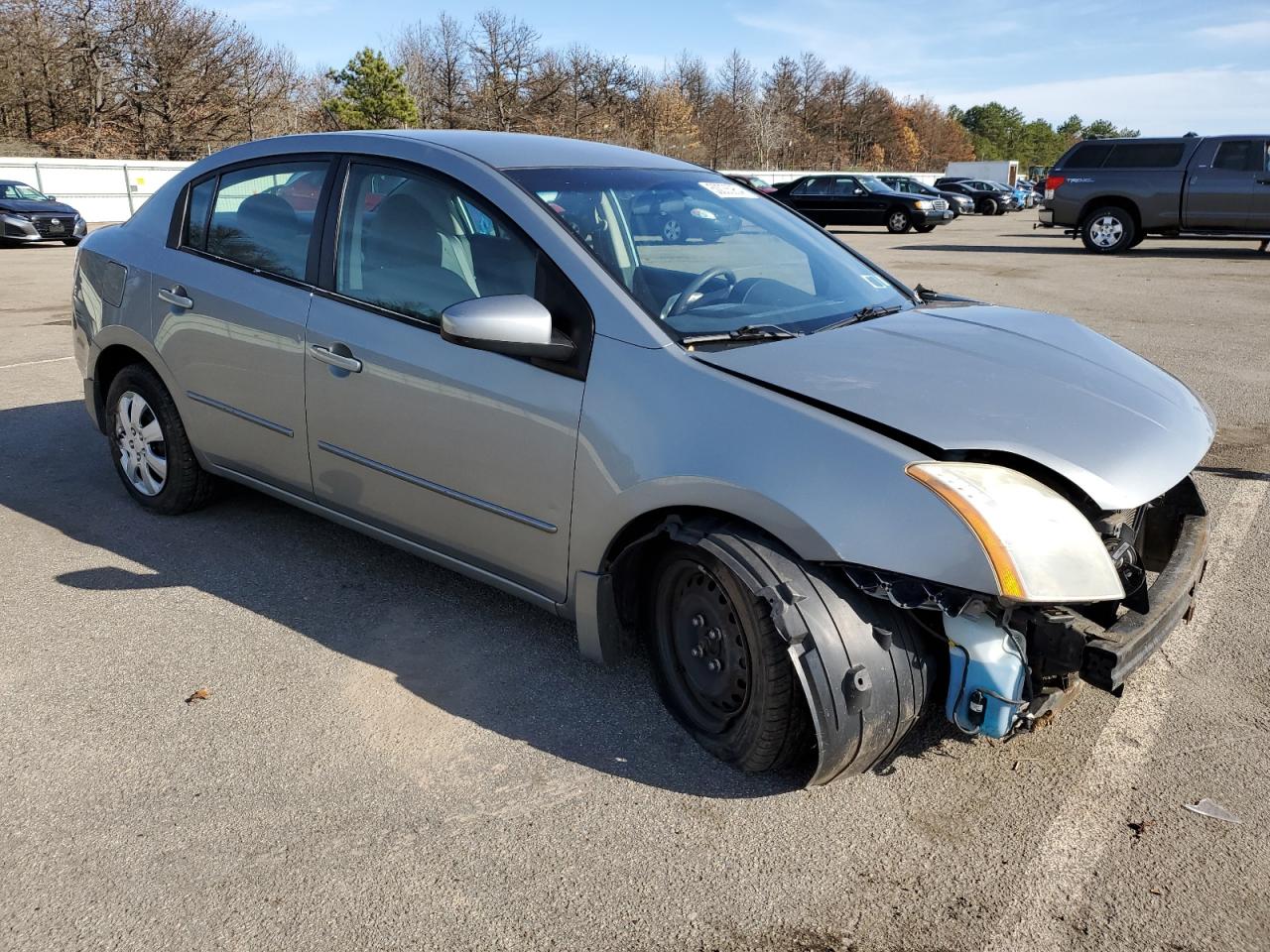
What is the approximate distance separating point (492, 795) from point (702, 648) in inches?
27.1

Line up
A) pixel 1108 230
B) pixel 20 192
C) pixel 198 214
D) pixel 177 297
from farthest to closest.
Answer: pixel 20 192 < pixel 1108 230 < pixel 198 214 < pixel 177 297

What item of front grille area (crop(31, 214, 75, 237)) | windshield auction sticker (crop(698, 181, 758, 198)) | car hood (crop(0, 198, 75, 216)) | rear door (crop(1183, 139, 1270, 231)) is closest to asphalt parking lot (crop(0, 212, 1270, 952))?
windshield auction sticker (crop(698, 181, 758, 198))

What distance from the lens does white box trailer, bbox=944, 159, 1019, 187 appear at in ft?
229

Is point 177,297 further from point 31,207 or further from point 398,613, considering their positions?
point 31,207

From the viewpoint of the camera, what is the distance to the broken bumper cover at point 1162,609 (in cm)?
248

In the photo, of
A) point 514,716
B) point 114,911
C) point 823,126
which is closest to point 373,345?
point 514,716

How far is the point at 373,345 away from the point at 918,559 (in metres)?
1.98

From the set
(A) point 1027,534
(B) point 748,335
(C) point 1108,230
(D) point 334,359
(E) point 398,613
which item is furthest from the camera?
(C) point 1108,230

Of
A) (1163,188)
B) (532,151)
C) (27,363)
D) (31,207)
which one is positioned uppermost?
(532,151)

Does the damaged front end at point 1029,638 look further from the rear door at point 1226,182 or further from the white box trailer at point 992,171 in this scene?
the white box trailer at point 992,171

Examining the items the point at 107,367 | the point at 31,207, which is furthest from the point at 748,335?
the point at 31,207

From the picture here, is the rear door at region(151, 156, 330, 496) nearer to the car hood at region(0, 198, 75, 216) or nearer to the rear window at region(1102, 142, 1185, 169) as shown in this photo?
the rear window at region(1102, 142, 1185, 169)

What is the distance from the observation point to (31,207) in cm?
2139

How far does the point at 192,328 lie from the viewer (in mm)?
4320
